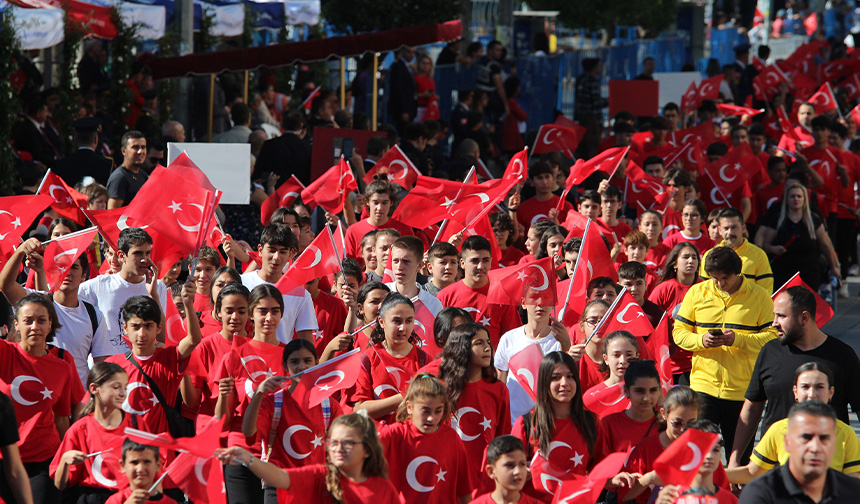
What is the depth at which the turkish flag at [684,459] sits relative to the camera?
5.69m

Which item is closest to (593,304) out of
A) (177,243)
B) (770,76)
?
(177,243)

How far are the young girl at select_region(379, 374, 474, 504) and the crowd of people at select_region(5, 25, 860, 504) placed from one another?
11 millimetres

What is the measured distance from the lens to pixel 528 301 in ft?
26.6

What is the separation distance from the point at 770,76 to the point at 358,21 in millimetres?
7865

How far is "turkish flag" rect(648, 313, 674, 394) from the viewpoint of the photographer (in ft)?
26.8

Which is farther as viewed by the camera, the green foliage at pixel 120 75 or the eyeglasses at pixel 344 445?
the green foliage at pixel 120 75

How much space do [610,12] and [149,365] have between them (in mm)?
25513

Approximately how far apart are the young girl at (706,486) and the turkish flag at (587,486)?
31 centimetres

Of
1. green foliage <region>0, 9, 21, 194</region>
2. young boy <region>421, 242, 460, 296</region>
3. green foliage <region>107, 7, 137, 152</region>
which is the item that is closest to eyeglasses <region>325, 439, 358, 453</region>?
young boy <region>421, 242, 460, 296</region>

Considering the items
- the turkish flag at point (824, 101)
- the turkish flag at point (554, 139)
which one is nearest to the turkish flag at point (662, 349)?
the turkish flag at point (554, 139)

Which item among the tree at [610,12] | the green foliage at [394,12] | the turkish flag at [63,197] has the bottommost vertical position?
the turkish flag at [63,197]

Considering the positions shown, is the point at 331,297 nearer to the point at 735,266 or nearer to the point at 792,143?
the point at 735,266

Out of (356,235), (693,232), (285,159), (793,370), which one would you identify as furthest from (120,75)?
(793,370)

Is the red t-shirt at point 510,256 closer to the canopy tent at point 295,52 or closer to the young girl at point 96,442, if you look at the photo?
the young girl at point 96,442
